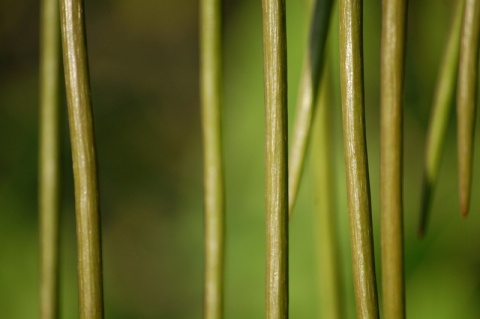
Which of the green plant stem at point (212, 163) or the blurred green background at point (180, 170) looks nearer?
the green plant stem at point (212, 163)

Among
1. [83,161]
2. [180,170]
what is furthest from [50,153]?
[180,170]

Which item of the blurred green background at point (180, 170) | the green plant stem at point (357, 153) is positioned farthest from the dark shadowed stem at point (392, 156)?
the blurred green background at point (180, 170)

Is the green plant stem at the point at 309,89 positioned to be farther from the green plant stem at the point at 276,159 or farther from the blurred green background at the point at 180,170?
the blurred green background at the point at 180,170

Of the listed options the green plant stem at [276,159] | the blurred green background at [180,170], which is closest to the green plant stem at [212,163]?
the green plant stem at [276,159]

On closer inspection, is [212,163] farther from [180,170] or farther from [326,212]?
[180,170]

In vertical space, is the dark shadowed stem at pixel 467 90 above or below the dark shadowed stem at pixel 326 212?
above

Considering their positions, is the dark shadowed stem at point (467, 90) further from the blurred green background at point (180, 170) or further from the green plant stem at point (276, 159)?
the blurred green background at point (180, 170)

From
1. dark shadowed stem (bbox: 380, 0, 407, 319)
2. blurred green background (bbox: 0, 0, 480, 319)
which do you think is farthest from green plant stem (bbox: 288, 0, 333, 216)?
blurred green background (bbox: 0, 0, 480, 319)

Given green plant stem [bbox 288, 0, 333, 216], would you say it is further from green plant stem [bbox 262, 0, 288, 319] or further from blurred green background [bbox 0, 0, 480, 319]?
blurred green background [bbox 0, 0, 480, 319]
